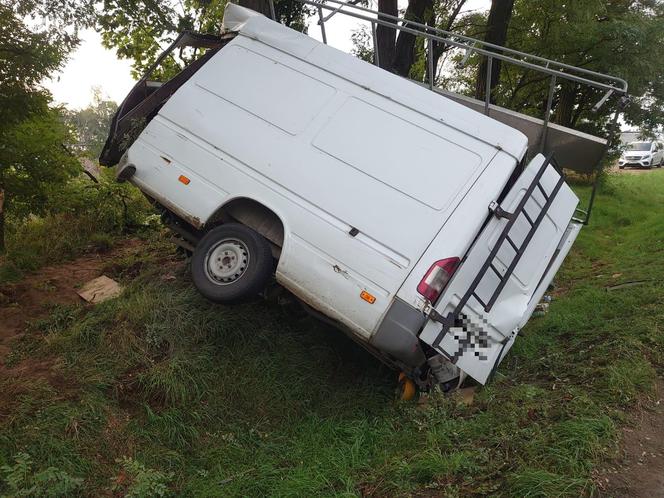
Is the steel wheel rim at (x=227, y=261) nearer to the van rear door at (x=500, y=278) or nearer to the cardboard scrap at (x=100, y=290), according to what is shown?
the van rear door at (x=500, y=278)

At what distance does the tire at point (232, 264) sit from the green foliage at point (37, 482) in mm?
1546

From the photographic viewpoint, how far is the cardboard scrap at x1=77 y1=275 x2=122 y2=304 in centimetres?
595

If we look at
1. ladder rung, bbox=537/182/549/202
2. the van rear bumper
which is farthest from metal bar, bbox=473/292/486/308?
ladder rung, bbox=537/182/549/202

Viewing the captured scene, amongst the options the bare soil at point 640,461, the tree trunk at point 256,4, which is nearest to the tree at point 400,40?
the tree trunk at point 256,4

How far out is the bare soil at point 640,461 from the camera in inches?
118

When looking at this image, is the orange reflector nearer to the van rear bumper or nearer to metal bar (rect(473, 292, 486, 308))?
the van rear bumper

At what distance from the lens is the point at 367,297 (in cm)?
373

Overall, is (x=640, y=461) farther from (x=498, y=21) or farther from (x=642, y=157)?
(x=642, y=157)

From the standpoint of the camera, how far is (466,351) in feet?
12.5

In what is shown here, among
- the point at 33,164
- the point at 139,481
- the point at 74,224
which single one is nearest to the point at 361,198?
the point at 139,481

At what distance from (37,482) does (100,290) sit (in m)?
3.31

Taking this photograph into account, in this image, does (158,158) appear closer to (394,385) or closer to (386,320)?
(386,320)

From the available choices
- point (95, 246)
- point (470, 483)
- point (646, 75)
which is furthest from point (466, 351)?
point (646, 75)

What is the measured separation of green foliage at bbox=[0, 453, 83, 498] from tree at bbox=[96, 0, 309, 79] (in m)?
5.41
